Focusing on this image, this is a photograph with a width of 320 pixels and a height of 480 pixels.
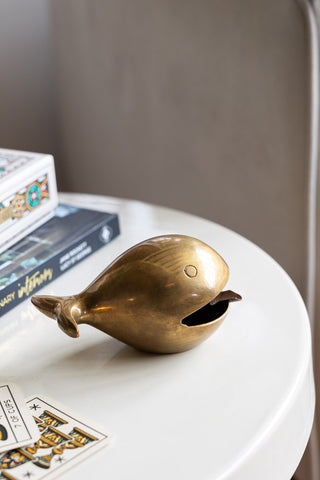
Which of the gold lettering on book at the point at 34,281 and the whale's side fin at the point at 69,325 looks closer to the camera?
the whale's side fin at the point at 69,325

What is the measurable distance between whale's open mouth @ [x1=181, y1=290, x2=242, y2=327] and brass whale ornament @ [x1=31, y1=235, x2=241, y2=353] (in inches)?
1.0

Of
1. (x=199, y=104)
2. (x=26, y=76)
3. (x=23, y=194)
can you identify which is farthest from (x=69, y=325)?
(x=26, y=76)

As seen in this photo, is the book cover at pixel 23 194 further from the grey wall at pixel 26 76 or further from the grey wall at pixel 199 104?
the grey wall at pixel 26 76

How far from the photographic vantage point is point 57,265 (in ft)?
2.35

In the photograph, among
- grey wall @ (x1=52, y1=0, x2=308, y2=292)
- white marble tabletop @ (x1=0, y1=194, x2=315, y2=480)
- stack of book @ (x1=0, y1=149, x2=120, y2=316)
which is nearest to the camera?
white marble tabletop @ (x1=0, y1=194, x2=315, y2=480)

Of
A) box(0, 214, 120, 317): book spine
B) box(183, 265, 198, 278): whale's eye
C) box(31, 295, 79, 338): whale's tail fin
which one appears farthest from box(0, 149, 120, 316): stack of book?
box(183, 265, 198, 278): whale's eye

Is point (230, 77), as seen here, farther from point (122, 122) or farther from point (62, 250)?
point (62, 250)

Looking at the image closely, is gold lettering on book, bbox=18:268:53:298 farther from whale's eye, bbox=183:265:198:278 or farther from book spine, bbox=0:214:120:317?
whale's eye, bbox=183:265:198:278

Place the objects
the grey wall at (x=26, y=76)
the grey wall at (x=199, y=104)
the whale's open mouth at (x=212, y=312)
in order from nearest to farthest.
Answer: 1. the whale's open mouth at (x=212, y=312)
2. the grey wall at (x=199, y=104)
3. the grey wall at (x=26, y=76)

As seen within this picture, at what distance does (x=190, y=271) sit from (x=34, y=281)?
0.23m

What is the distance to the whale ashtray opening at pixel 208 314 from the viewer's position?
0.58 meters

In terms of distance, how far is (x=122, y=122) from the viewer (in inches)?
50.4

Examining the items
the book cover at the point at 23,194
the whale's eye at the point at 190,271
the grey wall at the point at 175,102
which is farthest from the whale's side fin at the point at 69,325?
the grey wall at the point at 175,102

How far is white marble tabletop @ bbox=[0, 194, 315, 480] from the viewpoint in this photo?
0.45 meters
